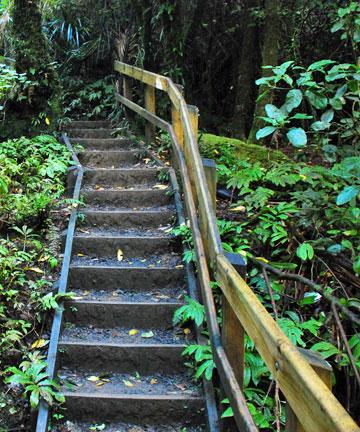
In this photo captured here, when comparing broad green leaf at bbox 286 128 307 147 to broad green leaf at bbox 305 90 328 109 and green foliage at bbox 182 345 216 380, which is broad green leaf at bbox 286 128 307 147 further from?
green foliage at bbox 182 345 216 380

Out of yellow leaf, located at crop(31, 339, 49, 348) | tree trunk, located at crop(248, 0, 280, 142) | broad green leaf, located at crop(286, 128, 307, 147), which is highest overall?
tree trunk, located at crop(248, 0, 280, 142)

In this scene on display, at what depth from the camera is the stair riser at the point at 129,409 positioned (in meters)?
3.45

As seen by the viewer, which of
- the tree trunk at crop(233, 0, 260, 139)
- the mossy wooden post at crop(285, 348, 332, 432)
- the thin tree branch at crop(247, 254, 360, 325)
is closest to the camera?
the mossy wooden post at crop(285, 348, 332, 432)

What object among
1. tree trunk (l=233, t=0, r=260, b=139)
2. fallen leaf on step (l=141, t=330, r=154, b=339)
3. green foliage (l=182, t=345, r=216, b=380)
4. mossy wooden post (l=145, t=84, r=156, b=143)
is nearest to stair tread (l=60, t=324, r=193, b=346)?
fallen leaf on step (l=141, t=330, r=154, b=339)

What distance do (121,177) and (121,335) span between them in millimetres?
2594

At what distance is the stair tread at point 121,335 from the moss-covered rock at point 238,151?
9.44 ft

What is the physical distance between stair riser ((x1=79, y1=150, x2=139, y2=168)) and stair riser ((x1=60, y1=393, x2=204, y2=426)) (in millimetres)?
4022

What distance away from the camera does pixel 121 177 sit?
6.25 m

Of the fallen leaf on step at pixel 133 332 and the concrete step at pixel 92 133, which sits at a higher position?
the concrete step at pixel 92 133

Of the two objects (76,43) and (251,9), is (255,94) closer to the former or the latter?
(251,9)

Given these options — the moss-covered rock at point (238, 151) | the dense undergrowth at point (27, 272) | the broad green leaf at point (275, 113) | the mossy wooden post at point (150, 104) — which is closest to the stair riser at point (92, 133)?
the mossy wooden post at point (150, 104)

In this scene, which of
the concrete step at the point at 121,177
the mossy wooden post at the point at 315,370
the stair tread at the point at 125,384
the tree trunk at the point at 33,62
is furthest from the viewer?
the tree trunk at the point at 33,62

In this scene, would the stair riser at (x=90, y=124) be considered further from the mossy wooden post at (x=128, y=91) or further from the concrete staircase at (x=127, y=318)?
the concrete staircase at (x=127, y=318)

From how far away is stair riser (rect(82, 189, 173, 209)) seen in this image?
18.8 ft
